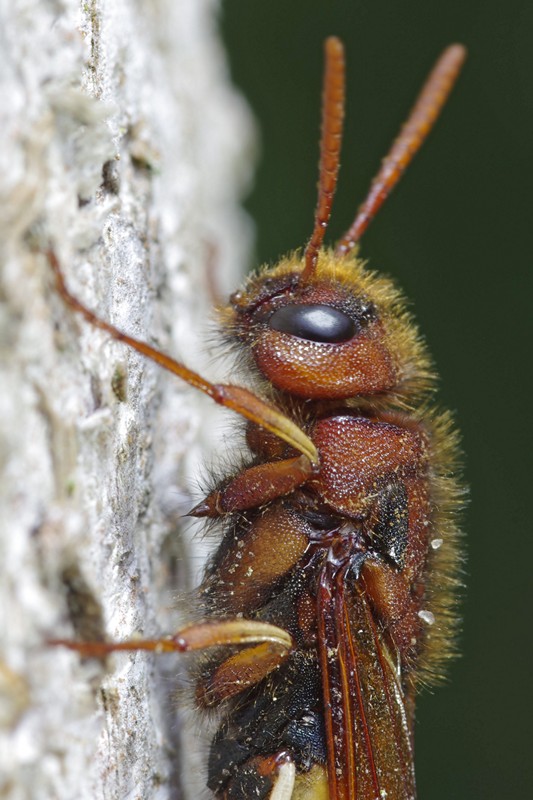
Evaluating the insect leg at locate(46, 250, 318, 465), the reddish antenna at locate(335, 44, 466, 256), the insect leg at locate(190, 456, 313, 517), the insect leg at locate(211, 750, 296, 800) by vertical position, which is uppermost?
the reddish antenna at locate(335, 44, 466, 256)

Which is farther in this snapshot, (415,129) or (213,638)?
(415,129)

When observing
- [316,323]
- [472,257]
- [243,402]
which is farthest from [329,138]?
[472,257]

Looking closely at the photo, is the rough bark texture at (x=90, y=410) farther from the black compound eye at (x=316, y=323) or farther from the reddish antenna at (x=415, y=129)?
the reddish antenna at (x=415, y=129)

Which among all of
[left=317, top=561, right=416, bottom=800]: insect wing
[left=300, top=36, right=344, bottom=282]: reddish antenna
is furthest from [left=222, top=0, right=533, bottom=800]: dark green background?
[left=317, top=561, right=416, bottom=800]: insect wing

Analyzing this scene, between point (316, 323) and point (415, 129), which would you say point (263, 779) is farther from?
point (415, 129)

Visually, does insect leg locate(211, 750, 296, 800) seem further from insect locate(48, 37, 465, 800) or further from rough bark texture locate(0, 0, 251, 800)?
rough bark texture locate(0, 0, 251, 800)

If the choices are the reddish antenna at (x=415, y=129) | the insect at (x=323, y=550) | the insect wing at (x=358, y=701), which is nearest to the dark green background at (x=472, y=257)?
the reddish antenna at (x=415, y=129)

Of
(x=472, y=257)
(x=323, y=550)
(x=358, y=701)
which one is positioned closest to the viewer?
(x=358, y=701)
